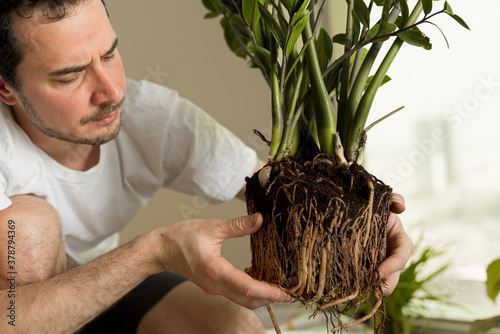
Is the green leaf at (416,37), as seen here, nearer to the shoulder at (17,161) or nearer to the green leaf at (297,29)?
the green leaf at (297,29)

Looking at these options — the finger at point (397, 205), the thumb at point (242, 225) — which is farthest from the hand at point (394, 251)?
the thumb at point (242, 225)

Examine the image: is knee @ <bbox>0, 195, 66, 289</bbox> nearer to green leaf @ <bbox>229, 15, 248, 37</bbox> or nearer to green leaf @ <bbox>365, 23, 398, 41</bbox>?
green leaf @ <bbox>229, 15, 248, 37</bbox>

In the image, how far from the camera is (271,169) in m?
0.79

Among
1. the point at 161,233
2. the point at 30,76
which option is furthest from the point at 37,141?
the point at 161,233

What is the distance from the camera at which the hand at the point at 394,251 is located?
0.79m

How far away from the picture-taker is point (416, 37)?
30.6 inches

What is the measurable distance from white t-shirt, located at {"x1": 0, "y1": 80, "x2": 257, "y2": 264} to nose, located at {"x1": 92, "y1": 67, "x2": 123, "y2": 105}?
0.24 meters

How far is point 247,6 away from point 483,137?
47.1 inches

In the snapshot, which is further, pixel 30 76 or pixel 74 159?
pixel 74 159

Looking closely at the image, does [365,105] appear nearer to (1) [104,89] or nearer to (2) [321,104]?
(2) [321,104]

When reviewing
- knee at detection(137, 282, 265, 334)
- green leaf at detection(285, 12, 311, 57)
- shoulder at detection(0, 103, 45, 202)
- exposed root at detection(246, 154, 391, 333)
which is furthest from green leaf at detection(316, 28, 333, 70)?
shoulder at detection(0, 103, 45, 202)

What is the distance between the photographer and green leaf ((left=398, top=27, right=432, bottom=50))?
2.53 feet

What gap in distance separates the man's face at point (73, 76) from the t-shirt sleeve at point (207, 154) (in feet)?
0.74

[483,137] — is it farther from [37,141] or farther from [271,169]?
[37,141]
